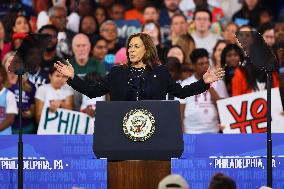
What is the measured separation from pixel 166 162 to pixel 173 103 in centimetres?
42

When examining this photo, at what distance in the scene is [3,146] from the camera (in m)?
10.2

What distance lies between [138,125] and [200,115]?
14.1 feet

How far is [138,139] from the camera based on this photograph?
309 inches

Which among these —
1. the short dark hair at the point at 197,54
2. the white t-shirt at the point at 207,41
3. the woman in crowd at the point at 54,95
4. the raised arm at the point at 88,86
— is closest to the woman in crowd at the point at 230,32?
the white t-shirt at the point at 207,41

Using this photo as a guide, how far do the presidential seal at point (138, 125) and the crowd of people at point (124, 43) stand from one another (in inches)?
122

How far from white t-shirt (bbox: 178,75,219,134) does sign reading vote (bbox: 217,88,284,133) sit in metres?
0.27

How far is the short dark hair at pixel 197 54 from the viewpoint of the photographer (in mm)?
12558

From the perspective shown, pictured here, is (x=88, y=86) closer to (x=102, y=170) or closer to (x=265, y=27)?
(x=102, y=170)

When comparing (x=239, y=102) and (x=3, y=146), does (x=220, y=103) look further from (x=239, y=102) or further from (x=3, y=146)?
(x=3, y=146)

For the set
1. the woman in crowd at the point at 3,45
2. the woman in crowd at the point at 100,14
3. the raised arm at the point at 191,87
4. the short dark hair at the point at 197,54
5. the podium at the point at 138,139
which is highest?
the woman in crowd at the point at 100,14

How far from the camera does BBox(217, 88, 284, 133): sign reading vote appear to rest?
1171 cm

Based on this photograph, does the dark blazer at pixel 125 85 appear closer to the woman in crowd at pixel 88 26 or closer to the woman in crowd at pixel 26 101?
the woman in crowd at pixel 26 101

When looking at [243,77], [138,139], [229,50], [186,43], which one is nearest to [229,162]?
[138,139]

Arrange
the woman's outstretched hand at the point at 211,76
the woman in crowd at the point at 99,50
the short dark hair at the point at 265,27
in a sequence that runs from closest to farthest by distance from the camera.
→ the woman's outstretched hand at the point at 211,76 < the short dark hair at the point at 265,27 < the woman in crowd at the point at 99,50
